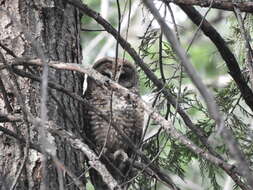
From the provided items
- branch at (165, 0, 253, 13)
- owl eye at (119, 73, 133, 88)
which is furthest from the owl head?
branch at (165, 0, 253, 13)

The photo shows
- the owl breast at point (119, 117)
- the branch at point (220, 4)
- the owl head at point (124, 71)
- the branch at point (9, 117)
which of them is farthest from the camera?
the owl head at point (124, 71)

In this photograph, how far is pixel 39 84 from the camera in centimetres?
254

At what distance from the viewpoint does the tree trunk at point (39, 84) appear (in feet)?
7.77

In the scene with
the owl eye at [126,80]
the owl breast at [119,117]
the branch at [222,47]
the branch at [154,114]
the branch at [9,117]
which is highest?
the owl eye at [126,80]

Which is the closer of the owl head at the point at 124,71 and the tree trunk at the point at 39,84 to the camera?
the tree trunk at the point at 39,84

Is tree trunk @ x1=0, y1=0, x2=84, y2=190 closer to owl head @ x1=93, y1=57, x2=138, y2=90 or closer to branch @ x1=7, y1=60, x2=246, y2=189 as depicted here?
branch @ x1=7, y1=60, x2=246, y2=189

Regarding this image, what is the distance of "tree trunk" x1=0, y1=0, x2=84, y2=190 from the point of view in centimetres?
237

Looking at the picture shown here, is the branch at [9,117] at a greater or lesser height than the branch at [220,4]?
lesser

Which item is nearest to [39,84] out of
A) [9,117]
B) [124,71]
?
[9,117]

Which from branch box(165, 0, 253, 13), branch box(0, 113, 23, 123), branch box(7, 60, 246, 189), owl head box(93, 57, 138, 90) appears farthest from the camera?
owl head box(93, 57, 138, 90)

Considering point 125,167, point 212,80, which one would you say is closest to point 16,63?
point 125,167

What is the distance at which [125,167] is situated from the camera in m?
3.36

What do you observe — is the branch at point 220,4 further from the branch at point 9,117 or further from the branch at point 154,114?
the branch at point 9,117

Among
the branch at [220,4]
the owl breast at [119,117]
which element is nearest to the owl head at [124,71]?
the owl breast at [119,117]
